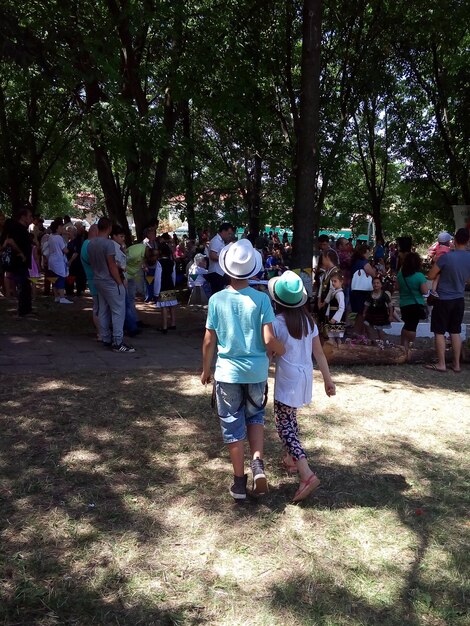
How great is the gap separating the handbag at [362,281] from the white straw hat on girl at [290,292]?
16.3 feet

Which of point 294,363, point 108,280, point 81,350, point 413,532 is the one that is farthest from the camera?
point 81,350

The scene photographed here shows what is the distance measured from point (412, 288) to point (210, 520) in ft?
16.5

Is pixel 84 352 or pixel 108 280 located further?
pixel 84 352

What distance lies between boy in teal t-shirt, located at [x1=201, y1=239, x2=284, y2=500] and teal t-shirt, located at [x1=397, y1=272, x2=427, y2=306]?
4435 mm

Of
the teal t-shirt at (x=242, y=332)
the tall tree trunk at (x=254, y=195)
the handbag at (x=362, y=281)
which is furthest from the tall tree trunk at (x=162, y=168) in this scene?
the teal t-shirt at (x=242, y=332)

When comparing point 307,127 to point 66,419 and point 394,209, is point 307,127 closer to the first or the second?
point 66,419

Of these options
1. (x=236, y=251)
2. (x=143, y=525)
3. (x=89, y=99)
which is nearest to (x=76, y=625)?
(x=143, y=525)

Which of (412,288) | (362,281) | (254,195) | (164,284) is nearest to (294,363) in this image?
(412,288)

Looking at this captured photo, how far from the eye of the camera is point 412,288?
769 cm

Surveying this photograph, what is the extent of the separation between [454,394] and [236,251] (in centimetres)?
407

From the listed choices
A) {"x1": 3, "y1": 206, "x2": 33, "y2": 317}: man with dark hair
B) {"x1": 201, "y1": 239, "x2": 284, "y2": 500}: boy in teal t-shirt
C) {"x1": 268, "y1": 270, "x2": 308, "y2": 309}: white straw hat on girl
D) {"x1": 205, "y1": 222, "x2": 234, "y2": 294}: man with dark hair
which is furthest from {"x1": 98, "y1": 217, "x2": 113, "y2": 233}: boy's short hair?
{"x1": 268, "y1": 270, "x2": 308, "y2": 309}: white straw hat on girl

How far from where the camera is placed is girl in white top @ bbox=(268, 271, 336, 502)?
151 inches

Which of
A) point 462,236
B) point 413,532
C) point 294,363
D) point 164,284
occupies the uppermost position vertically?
point 462,236

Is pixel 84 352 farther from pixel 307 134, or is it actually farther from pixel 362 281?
pixel 307 134
